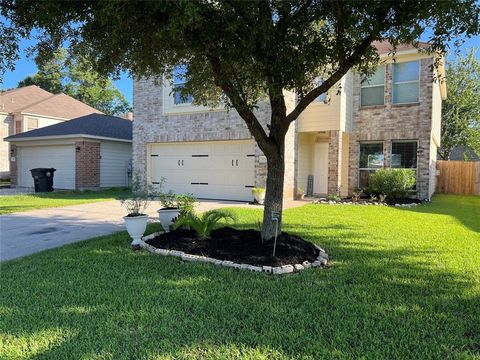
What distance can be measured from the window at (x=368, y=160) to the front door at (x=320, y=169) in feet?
5.75

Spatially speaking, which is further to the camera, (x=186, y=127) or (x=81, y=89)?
(x=81, y=89)

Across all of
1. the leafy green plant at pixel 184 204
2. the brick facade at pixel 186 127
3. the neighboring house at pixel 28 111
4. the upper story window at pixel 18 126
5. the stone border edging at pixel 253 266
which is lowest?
the stone border edging at pixel 253 266

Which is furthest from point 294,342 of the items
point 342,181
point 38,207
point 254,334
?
point 342,181

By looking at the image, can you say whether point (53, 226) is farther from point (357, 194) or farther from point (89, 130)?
point (89, 130)

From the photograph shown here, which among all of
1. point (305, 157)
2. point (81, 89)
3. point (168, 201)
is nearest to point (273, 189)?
point (168, 201)

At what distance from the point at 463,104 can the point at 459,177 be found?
22.7 feet

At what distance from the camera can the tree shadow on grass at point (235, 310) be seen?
2789 millimetres

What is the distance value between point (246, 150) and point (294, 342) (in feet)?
36.3

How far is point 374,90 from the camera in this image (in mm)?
14297

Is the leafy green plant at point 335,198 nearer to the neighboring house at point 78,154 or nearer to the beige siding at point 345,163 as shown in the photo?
the beige siding at point 345,163

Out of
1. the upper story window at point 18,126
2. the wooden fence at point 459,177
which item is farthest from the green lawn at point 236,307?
the upper story window at point 18,126

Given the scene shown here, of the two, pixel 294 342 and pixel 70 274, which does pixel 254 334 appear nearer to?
pixel 294 342

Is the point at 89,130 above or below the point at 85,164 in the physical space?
above

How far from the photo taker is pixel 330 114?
1362cm
